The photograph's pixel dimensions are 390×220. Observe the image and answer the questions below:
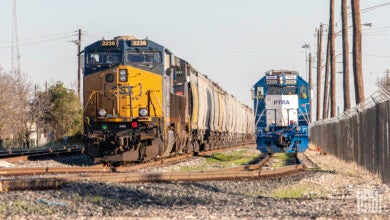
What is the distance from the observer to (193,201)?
1095 centimetres

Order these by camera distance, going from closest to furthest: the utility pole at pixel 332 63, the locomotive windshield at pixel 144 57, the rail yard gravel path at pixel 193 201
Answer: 1. the rail yard gravel path at pixel 193 201
2. the locomotive windshield at pixel 144 57
3. the utility pole at pixel 332 63

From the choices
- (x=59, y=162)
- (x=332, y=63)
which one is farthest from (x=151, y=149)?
(x=332, y=63)

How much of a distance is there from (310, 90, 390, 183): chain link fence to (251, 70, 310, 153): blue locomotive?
5.77 feet

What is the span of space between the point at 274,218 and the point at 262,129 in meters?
21.0

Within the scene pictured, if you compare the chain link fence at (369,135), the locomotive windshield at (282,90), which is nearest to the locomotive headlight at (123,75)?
the chain link fence at (369,135)

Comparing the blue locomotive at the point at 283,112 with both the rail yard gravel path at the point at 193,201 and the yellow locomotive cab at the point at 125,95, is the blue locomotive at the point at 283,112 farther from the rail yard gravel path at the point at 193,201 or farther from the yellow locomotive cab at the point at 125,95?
the rail yard gravel path at the point at 193,201

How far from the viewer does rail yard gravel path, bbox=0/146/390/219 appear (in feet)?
30.1

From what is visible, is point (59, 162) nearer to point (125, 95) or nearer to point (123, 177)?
point (125, 95)

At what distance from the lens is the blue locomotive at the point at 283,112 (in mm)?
29375

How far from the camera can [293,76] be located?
29.5 meters

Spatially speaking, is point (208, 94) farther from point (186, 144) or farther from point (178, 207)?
point (178, 207)

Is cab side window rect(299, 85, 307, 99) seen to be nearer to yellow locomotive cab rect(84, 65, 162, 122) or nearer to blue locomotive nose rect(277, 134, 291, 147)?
blue locomotive nose rect(277, 134, 291, 147)

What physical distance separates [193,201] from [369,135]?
34.3ft

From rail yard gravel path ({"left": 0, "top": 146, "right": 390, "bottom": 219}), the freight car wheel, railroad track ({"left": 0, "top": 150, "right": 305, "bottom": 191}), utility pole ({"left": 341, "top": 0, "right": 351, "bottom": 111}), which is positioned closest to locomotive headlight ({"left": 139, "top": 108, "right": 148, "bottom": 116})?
the freight car wheel
